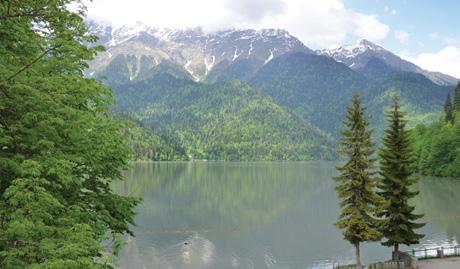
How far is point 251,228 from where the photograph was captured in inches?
3164

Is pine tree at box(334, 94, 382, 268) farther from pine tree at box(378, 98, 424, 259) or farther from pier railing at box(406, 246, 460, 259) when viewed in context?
pier railing at box(406, 246, 460, 259)

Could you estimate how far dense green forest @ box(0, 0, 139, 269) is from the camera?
11.3 m

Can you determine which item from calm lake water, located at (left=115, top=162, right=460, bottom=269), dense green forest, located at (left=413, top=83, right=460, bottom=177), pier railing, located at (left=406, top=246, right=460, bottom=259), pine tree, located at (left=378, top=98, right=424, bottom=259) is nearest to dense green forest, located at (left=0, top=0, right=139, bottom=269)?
pine tree, located at (left=378, top=98, right=424, bottom=259)

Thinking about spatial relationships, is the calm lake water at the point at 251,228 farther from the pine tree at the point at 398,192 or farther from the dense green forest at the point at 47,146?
the dense green forest at the point at 47,146

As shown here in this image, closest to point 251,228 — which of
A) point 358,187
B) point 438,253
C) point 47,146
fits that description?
point 438,253

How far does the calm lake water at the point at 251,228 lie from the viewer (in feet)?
191

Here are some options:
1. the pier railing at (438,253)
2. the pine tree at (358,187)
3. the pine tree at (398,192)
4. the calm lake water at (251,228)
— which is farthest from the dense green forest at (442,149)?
the pine tree at (358,187)

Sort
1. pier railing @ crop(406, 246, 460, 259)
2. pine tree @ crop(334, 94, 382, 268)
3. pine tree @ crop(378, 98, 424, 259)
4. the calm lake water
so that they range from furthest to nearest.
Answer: the calm lake water < pier railing @ crop(406, 246, 460, 259) < pine tree @ crop(378, 98, 424, 259) < pine tree @ crop(334, 94, 382, 268)

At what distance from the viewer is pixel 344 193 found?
4028cm

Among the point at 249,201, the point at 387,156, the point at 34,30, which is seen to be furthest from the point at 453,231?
the point at 34,30

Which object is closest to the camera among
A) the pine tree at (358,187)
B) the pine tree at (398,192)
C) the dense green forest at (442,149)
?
the pine tree at (358,187)

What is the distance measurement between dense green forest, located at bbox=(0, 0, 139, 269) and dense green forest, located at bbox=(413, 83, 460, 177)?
137 m

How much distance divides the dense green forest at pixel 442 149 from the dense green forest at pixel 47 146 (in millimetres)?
136807

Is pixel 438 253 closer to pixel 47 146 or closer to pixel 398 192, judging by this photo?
pixel 398 192
